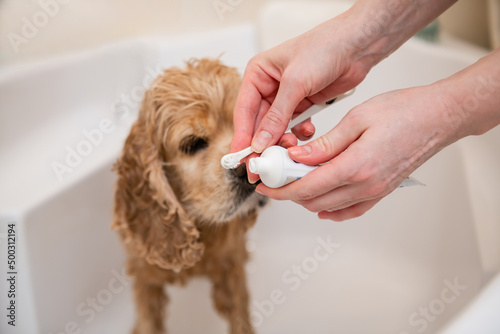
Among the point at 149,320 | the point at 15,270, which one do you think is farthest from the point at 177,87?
the point at 149,320

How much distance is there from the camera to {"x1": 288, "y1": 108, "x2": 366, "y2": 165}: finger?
67 centimetres

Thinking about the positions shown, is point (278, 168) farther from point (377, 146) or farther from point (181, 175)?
point (181, 175)

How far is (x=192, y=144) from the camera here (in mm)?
1145

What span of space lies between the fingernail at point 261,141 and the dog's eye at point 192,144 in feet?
1.27

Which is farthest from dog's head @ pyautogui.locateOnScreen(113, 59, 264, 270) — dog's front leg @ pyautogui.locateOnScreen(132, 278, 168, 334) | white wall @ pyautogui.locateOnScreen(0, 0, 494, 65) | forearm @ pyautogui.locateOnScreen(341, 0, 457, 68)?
white wall @ pyautogui.locateOnScreen(0, 0, 494, 65)

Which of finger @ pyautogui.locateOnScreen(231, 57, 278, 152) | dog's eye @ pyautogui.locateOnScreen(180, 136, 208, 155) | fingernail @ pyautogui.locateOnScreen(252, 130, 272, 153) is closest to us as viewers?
fingernail @ pyautogui.locateOnScreen(252, 130, 272, 153)

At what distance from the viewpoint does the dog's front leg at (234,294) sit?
4.56 feet

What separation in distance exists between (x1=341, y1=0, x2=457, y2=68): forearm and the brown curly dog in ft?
1.35

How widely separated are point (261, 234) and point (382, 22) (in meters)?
1.17

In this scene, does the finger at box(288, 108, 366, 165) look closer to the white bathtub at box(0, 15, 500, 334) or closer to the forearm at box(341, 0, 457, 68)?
the forearm at box(341, 0, 457, 68)

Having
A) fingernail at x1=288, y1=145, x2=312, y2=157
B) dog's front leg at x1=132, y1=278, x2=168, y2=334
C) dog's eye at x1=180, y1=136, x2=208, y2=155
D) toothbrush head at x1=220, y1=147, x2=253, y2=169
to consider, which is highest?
fingernail at x1=288, y1=145, x2=312, y2=157

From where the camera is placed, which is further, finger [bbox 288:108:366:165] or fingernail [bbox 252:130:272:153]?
fingernail [bbox 252:130:272:153]

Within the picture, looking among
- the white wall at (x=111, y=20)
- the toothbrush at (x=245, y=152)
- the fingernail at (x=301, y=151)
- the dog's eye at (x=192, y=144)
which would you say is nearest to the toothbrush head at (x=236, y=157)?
the toothbrush at (x=245, y=152)

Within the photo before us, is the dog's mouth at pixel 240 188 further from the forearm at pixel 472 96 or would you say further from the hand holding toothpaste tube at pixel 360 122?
the forearm at pixel 472 96
